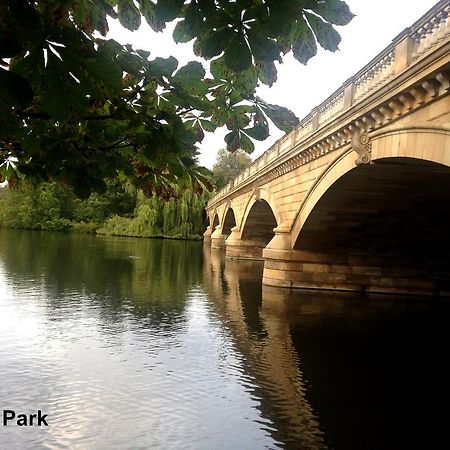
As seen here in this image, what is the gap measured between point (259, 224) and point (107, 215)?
2886cm

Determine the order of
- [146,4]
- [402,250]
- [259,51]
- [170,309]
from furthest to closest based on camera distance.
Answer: [402,250] < [170,309] < [146,4] < [259,51]

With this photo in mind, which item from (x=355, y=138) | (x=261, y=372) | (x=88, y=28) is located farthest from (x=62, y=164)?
(x=355, y=138)

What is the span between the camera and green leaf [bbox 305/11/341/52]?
1.74 m

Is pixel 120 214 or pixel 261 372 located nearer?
pixel 261 372

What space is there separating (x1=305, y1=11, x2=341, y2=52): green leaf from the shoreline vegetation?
4125cm

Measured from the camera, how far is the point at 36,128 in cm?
213

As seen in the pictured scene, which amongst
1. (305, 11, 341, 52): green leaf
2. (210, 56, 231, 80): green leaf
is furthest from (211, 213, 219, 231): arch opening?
(305, 11, 341, 52): green leaf

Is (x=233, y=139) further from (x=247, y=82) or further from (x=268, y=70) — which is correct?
(x=268, y=70)

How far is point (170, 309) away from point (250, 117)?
10.2 meters

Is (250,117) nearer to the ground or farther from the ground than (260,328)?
farther from the ground

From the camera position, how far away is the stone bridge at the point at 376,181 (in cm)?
776

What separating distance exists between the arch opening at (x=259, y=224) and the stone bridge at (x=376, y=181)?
4.77 metres

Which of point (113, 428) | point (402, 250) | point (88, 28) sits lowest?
point (113, 428)

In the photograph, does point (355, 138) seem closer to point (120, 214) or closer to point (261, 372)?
point (261, 372)
